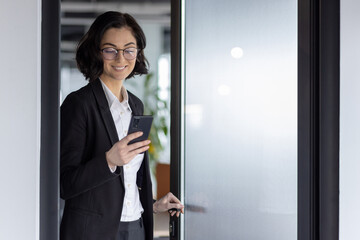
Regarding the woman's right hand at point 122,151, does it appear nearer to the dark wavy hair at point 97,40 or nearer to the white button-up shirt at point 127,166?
the white button-up shirt at point 127,166

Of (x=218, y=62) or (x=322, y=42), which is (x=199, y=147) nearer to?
(x=218, y=62)

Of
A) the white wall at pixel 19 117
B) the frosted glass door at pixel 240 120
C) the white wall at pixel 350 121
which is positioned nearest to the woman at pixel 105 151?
the frosted glass door at pixel 240 120

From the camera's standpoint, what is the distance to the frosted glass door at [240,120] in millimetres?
1460

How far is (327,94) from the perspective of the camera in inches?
52.2

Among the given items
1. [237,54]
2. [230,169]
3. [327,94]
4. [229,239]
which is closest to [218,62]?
[237,54]

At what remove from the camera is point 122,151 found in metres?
1.51

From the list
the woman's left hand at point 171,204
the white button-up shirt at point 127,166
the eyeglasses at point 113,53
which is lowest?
the woman's left hand at point 171,204

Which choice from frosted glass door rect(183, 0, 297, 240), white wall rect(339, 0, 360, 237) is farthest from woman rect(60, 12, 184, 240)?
white wall rect(339, 0, 360, 237)

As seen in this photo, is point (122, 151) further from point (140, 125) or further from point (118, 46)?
point (118, 46)

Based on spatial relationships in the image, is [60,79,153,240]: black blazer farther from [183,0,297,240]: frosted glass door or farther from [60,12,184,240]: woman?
[183,0,297,240]: frosted glass door

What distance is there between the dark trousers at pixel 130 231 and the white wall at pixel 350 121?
0.74 m

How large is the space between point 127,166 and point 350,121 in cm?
82

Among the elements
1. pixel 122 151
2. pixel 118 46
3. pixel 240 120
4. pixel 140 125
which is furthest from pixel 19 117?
pixel 240 120

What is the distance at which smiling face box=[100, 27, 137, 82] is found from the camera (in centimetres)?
169
